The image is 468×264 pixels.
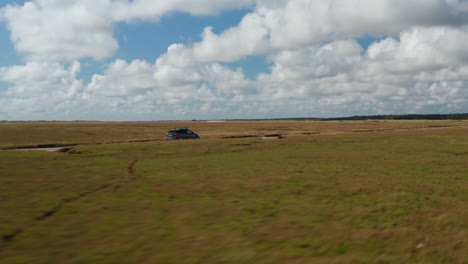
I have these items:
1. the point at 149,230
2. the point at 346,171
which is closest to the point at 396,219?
the point at 149,230

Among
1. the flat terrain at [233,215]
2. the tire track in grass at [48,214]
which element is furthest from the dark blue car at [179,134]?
the tire track in grass at [48,214]

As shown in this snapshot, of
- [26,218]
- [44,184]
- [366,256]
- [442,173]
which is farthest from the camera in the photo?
[442,173]

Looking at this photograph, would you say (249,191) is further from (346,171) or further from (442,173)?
(442,173)

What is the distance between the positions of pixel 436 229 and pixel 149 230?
28.7ft

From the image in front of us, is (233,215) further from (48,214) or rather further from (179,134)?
(179,134)

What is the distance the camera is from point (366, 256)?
817cm

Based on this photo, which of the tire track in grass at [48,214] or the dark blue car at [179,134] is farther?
the dark blue car at [179,134]

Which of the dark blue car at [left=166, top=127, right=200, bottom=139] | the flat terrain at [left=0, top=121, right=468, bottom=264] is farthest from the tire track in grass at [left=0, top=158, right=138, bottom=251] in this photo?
the dark blue car at [left=166, top=127, right=200, bottom=139]

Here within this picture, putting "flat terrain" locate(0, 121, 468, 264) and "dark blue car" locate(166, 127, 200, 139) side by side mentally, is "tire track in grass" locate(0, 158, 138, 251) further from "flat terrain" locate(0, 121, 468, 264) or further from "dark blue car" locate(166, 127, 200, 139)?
"dark blue car" locate(166, 127, 200, 139)

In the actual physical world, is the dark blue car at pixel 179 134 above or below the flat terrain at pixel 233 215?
above

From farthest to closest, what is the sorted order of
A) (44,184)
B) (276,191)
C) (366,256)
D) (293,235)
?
(44,184) < (276,191) < (293,235) < (366,256)

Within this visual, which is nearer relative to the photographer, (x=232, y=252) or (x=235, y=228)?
(x=232, y=252)

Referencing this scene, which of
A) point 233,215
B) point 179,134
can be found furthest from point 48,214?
point 179,134

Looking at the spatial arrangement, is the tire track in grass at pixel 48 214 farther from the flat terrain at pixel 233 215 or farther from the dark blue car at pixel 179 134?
the dark blue car at pixel 179 134
